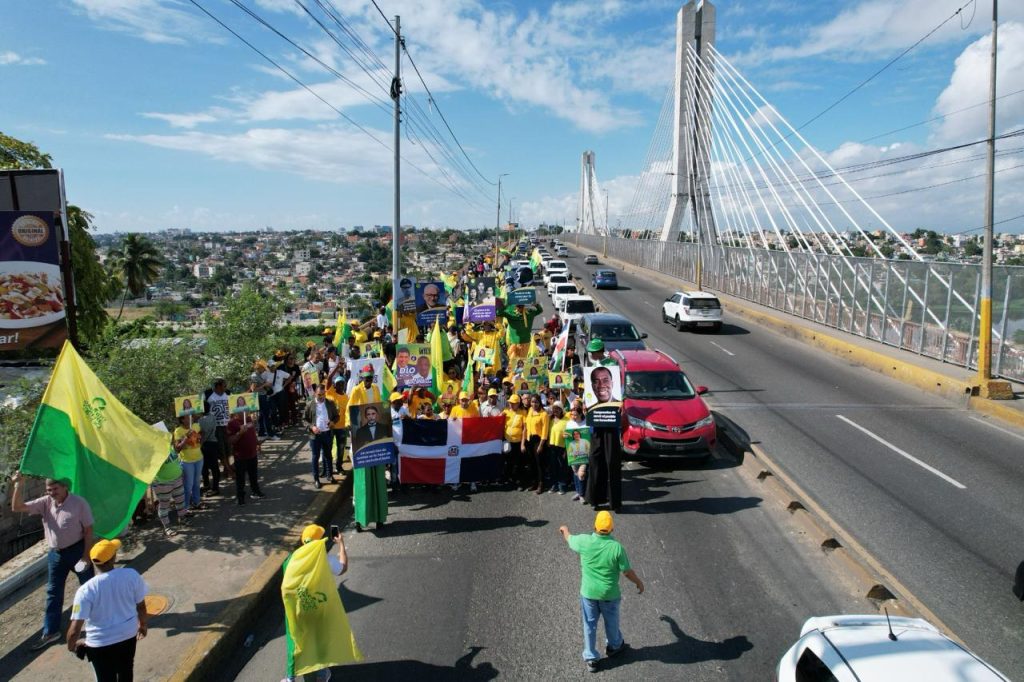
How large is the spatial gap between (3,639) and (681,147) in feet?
146

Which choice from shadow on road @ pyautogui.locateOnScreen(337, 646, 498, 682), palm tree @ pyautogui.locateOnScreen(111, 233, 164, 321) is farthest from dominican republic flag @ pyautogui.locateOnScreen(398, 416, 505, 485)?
palm tree @ pyautogui.locateOnScreen(111, 233, 164, 321)

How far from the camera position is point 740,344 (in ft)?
76.5

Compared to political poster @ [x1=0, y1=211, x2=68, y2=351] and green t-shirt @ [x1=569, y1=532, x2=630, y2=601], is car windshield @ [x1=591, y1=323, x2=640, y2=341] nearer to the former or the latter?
political poster @ [x1=0, y1=211, x2=68, y2=351]

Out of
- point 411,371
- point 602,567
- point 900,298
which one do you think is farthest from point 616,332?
point 602,567

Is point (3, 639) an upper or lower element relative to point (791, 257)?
lower

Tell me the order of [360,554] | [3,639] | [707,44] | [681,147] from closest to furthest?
[3,639], [360,554], [707,44], [681,147]

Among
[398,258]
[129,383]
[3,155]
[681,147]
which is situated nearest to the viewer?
[129,383]

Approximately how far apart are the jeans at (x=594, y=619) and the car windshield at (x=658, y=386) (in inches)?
255

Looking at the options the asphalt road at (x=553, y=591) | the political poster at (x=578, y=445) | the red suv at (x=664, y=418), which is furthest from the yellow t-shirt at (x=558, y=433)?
the red suv at (x=664, y=418)

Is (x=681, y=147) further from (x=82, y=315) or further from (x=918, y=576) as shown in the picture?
(x=918, y=576)

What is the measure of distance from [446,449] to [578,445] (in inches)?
79.4

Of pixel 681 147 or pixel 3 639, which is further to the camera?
pixel 681 147

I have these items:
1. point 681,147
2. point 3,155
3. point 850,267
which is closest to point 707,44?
point 681,147

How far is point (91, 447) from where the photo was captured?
20.2ft
